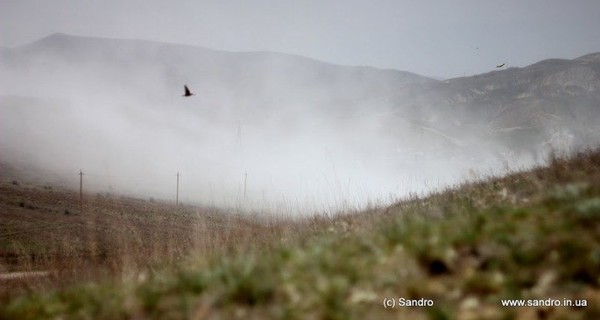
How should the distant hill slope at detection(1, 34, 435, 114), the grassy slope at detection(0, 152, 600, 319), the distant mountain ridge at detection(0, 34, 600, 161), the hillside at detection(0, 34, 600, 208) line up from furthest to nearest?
the distant hill slope at detection(1, 34, 435, 114) → the distant mountain ridge at detection(0, 34, 600, 161) → the hillside at detection(0, 34, 600, 208) → the grassy slope at detection(0, 152, 600, 319)

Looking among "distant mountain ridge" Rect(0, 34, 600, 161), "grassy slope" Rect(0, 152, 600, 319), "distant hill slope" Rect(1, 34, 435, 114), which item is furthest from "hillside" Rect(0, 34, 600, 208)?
"grassy slope" Rect(0, 152, 600, 319)

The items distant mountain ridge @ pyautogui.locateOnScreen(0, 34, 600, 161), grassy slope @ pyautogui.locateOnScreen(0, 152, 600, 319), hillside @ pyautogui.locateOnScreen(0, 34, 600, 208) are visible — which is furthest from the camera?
distant mountain ridge @ pyautogui.locateOnScreen(0, 34, 600, 161)

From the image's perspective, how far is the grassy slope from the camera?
285 centimetres

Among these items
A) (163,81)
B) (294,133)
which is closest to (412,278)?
(294,133)

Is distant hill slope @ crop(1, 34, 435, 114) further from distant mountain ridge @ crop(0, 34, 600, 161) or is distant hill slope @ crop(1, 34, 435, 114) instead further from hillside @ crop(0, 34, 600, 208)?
A: hillside @ crop(0, 34, 600, 208)

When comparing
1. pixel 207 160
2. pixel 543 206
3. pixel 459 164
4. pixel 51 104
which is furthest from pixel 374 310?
pixel 51 104

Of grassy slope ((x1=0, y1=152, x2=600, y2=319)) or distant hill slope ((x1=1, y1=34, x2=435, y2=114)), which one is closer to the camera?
grassy slope ((x1=0, y1=152, x2=600, y2=319))

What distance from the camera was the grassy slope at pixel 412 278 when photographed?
9.36 feet

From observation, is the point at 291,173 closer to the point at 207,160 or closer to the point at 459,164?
the point at 207,160

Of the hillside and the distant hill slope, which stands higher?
the distant hill slope

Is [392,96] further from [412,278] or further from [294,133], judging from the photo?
[412,278]

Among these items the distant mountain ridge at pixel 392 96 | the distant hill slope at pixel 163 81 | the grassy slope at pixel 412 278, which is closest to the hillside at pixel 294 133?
the distant mountain ridge at pixel 392 96

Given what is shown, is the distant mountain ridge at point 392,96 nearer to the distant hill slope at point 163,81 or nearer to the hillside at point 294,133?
the distant hill slope at point 163,81

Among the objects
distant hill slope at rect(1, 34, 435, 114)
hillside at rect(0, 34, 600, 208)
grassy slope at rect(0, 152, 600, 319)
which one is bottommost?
grassy slope at rect(0, 152, 600, 319)
